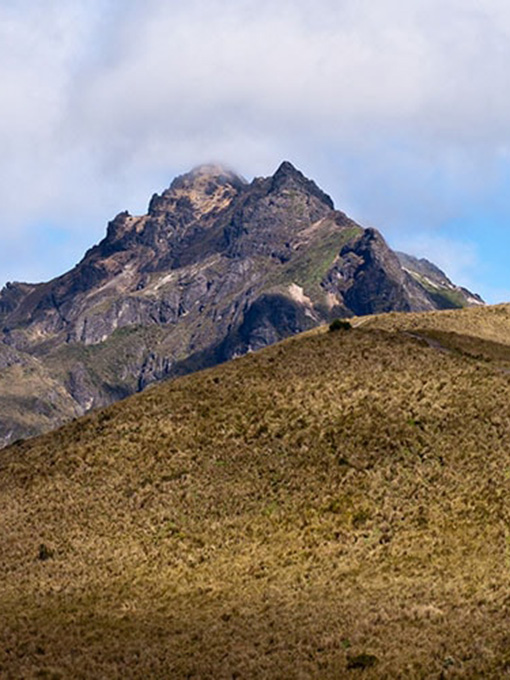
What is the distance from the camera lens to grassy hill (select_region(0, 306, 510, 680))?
1373 inches

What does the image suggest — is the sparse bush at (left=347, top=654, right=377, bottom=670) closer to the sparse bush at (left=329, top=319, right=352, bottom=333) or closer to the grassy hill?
the grassy hill

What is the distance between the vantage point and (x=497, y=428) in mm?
61562

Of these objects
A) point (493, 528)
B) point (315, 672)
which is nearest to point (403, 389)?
point (493, 528)

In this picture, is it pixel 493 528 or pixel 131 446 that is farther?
pixel 131 446

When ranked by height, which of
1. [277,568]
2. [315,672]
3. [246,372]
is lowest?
[315,672]

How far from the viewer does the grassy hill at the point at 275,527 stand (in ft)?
114

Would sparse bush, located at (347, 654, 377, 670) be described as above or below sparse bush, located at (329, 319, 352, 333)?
below

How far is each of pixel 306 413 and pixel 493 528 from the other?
2677 centimetres

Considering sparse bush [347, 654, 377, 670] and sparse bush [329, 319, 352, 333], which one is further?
sparse bush [329, 319, 352, 333]

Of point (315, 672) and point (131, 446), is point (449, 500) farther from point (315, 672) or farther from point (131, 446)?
point (131, 446)

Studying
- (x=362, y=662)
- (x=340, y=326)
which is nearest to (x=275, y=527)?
(x=362, y=662)

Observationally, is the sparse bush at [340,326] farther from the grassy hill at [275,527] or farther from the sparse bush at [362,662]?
the sparse bush at [362,662]

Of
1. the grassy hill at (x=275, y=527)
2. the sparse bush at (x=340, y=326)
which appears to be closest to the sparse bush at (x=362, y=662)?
the grassy hill at (x=275, y=527)

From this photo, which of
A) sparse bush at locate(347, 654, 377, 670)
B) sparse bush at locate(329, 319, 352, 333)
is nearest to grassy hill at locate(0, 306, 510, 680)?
sparse bush at locate(347, 654, 377, 670)
